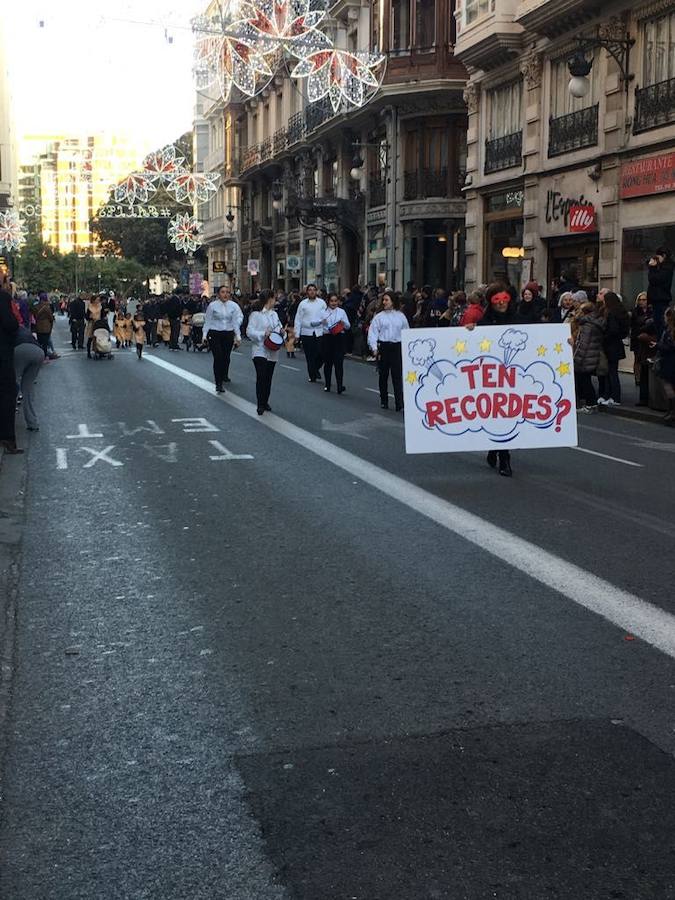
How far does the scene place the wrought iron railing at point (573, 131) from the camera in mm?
25750

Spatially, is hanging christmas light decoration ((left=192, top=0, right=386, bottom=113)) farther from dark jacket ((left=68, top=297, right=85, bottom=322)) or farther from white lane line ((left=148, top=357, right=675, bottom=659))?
white lane line ((left=148, top=357, right=675, bottom=659))

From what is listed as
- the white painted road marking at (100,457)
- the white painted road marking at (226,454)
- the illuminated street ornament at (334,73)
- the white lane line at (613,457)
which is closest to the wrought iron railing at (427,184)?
the illuminated street ornament at (334,73)

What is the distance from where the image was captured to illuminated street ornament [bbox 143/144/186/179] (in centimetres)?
3791

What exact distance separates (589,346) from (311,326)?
5.74 m

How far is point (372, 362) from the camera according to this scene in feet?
96.5

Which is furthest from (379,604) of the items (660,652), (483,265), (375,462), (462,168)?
(462,168)

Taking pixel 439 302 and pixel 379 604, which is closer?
pixel 379 604

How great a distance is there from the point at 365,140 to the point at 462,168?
226 inches

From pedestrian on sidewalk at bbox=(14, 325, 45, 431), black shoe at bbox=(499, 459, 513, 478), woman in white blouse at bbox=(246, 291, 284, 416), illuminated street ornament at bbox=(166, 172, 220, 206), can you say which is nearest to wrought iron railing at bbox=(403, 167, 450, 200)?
illuminated street ornament at bbox=(166, 172, 220, 206)

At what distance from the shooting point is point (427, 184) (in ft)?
121

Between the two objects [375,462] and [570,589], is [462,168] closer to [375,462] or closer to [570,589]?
[375,462]

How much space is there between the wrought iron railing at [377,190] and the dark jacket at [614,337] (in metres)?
21.7

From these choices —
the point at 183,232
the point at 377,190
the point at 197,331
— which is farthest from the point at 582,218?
the point at 183,232

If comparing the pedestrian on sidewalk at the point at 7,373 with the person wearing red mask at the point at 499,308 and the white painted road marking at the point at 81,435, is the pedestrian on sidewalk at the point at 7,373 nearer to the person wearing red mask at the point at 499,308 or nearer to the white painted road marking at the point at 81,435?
the white painted road marking at the point at 81,435
